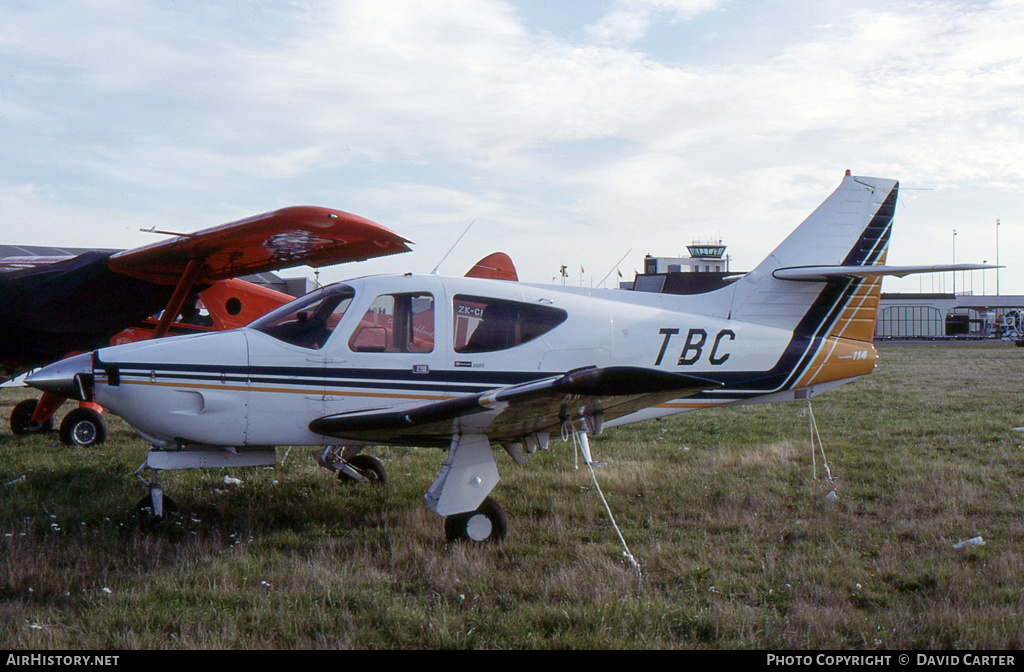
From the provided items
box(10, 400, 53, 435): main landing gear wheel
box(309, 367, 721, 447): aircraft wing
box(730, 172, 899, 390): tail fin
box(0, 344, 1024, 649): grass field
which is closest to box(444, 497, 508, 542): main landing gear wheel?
box(0, 344, 1024, 649): grass field

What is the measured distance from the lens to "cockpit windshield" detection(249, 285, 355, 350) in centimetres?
511

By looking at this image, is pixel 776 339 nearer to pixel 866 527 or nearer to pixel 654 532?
pixel 866 527

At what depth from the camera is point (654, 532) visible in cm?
503

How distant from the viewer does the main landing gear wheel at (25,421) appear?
939cm

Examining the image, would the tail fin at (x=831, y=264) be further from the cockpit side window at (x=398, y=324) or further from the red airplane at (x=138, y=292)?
the red airplane at (x=138, y=292)

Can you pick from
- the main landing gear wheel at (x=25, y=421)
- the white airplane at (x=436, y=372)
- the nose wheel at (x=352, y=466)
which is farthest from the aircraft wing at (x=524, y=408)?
the main landing gear wheel at (x=25, y=421)

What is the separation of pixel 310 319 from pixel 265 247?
91.2 inches

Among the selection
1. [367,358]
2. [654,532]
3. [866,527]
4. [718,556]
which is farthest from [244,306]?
[866,527]

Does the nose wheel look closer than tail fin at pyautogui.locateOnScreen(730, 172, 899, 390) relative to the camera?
No

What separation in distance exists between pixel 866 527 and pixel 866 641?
2.04m

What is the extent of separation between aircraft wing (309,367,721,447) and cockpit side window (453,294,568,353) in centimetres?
72

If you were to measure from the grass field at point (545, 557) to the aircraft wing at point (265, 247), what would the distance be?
222 centimetres

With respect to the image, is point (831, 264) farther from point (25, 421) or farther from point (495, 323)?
point (25, 421)

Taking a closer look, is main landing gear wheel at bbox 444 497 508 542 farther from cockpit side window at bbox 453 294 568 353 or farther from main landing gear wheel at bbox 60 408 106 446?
main landing gear wheel at bbox 60 408 106 446
